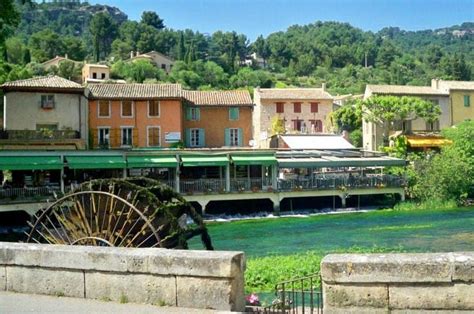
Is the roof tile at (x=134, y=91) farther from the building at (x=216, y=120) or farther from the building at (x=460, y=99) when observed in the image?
the building at (x=460, y=99)

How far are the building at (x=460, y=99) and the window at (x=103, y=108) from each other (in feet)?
103

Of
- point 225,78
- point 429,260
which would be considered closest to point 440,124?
point 225,78

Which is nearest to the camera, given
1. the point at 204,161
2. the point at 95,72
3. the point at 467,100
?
the point at 204,161

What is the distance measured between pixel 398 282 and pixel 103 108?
1759 inches

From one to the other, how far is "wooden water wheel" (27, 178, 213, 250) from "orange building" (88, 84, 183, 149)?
33061 millimetres

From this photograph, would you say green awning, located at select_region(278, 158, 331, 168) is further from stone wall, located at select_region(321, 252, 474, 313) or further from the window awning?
stone wall, located at select_region(321, 252, 474, 313)

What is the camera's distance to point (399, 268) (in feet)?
17.4

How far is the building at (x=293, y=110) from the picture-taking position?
5991 centimetres

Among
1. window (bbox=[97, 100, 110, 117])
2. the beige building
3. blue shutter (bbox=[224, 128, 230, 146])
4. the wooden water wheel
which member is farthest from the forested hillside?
the wooden water wheel

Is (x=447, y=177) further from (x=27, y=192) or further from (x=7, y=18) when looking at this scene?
(x=7, y=18)

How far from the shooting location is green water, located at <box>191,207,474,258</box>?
26.8 m

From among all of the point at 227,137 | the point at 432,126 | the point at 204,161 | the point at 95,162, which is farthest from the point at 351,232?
the point at 432,126

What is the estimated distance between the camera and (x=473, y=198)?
153ft

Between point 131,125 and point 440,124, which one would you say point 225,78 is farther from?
point 131,125
